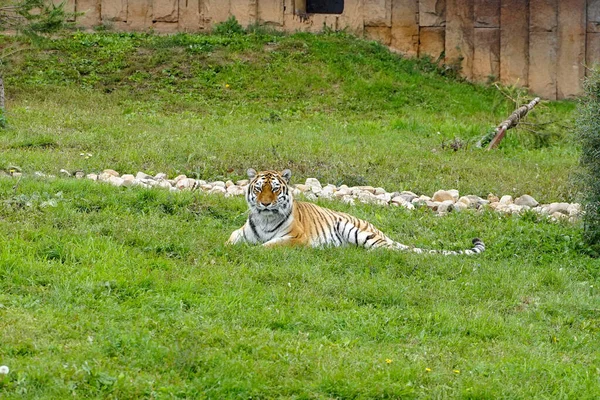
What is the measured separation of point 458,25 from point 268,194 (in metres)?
13.8

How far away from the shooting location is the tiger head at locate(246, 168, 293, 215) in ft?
32.4

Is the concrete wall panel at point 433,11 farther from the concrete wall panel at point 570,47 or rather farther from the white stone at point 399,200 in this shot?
the white stone at point 399,200

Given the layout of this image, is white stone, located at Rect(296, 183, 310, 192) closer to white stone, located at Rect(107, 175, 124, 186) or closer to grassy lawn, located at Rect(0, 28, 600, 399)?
grassy lawn, located at Rect(0, 28, 600, 399)

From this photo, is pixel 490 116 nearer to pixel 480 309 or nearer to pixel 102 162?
pixel 102 162

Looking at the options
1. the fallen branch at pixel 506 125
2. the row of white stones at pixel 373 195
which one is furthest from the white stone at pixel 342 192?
the fallen branch at pixel 506 125

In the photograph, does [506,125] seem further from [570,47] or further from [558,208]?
[570,47]

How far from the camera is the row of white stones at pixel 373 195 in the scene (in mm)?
12094

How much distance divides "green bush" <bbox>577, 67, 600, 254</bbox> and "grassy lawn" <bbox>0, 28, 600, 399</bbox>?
0.29 meters

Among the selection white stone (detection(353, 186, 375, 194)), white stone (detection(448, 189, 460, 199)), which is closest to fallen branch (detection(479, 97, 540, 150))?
white stone (detection(448, 189, 460, 199))

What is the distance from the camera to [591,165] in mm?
10453

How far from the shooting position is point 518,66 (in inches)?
879

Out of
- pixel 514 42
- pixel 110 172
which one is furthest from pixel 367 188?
pixel 514 42

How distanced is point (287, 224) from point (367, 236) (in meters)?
0.83

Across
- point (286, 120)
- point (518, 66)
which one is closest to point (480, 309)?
point (286, 120)
